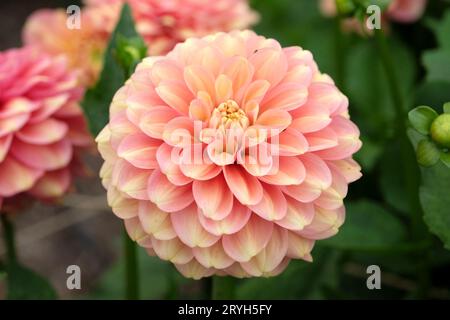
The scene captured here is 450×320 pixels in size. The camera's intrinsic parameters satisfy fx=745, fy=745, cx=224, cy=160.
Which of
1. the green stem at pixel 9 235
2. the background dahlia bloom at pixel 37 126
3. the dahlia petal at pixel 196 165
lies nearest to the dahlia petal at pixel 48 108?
the background dahlia bloom at pixel 37 126

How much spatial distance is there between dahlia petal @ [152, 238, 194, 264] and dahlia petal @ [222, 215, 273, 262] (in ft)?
0.11

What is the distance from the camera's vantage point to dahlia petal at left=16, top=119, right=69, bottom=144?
0.74 meters

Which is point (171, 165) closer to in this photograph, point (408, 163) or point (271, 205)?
point (271, 205)

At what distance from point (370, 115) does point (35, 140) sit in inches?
19.3

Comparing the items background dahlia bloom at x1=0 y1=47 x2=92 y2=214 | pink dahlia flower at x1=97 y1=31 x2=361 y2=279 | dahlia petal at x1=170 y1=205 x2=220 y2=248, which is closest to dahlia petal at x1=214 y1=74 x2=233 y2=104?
pink dahlia flower at x1=97 y1=31 x2=361 y2=279

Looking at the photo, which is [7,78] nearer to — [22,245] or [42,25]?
[42,25]

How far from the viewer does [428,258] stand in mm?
833

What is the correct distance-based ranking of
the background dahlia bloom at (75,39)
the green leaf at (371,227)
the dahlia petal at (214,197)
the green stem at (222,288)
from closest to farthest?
1. the dahlia petal at (214,197)
2. the green stem at (222,288)
3. the green leaf at (371,227)
4. the background dahlia bloom at (75,39)

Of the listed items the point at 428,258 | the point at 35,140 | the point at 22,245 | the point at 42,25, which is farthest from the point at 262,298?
the point at 22,245

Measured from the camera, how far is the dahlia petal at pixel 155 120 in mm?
582

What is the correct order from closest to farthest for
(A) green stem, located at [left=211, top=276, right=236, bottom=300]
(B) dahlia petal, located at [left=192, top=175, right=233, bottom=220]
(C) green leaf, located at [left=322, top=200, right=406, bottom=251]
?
1. (B) dahlia petal, located at [left=192, top=175, right=233, bottom=220]
2. (A) green stem, located at [left=211, top=276, right=236, bottom=300]
3. (C) green leaf, located at [left=322, top=200, right=406, bottom=251]

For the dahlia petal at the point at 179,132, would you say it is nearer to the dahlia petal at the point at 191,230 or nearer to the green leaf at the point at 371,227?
the dahlia petal at the point at 191,230

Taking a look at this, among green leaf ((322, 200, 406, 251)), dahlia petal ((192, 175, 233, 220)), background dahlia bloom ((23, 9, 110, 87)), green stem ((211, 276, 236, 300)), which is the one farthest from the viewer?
background dahlia bloom ((23, 9, 110, 87))

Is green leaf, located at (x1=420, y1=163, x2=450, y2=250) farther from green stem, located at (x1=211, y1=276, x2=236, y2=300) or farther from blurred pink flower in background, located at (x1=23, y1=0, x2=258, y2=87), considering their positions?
blurred pink flower in background, located at (x1=23, y1=0, x2=258, y2=87)
